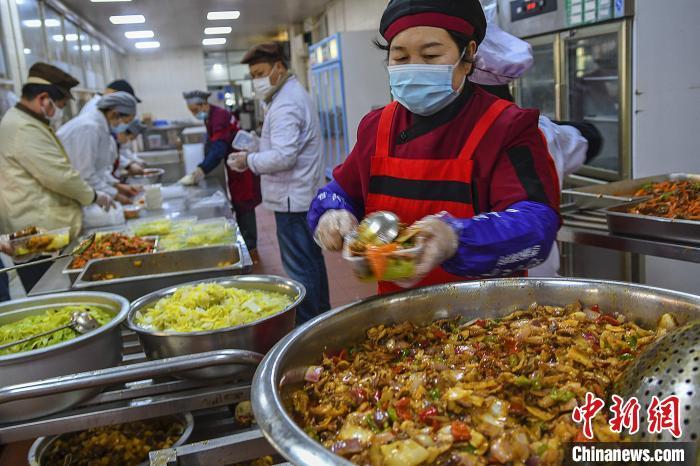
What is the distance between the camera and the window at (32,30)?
6738 mm

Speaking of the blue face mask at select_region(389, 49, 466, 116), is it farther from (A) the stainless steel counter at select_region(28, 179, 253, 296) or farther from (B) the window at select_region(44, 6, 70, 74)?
(B) the window at select_region(44, 6, 70, 74)

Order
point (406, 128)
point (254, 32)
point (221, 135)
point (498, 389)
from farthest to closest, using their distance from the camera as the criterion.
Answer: point (254, 32) → point (221, 135) → point (406, 128) → point (498, 389)

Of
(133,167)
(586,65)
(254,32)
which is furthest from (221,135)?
(254,32)

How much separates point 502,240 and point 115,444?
1482 mm

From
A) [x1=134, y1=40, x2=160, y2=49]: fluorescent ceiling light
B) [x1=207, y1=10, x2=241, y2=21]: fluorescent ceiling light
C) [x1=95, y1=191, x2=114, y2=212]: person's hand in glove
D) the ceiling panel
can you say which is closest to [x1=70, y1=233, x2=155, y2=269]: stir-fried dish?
[x1=95, y1=191, x2=114, y2=212]: person's hand in glove

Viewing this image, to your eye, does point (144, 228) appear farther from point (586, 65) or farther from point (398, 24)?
point (586, 65)

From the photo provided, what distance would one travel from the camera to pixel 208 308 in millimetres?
1923

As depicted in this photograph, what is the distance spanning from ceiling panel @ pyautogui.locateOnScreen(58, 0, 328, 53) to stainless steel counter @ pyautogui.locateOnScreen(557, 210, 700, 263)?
1015 centimetres

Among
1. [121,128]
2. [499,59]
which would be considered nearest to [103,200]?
[121,128]

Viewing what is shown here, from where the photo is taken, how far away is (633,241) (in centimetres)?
257

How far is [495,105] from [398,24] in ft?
1.17

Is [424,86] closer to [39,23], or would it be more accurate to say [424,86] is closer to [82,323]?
[82,323]

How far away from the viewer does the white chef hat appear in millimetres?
2221

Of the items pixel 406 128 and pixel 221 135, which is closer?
pixel 406 128
